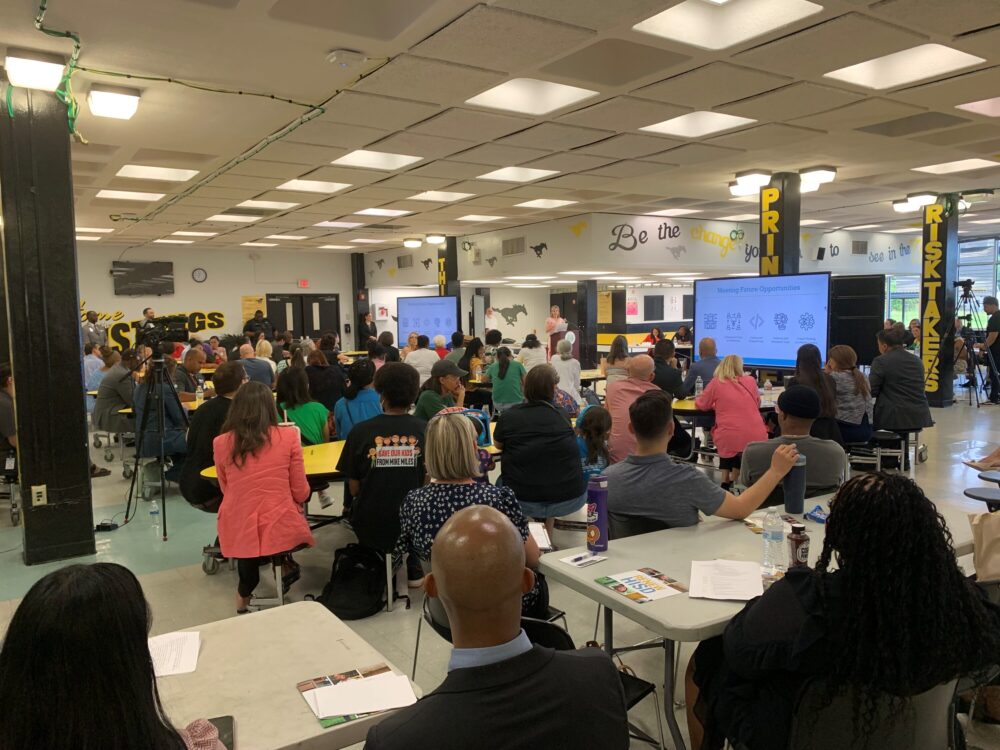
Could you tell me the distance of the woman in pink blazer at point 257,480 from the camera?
3652mm

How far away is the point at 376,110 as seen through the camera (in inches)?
205

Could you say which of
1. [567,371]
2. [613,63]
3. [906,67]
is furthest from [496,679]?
[567,371]

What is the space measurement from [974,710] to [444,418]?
2.38 meters

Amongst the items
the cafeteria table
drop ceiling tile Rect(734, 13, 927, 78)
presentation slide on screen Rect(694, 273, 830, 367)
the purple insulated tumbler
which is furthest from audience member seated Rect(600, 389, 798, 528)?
presentation slide on screen Rect(694, 273, 830, 367)

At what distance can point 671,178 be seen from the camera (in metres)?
8.25

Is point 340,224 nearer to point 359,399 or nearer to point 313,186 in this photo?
point 313,186

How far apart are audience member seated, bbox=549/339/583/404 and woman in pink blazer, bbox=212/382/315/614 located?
4485 millimetres

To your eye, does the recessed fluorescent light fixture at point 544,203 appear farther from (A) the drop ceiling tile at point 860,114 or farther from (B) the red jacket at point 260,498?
(B) the red jacket at point 260,498

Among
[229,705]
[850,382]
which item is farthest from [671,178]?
[229,705]

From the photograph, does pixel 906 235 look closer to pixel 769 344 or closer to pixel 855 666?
pixel 769 344

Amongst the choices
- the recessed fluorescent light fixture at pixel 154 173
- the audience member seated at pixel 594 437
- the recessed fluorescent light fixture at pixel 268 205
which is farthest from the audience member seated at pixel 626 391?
the recessed fluorescent light fixture at pixel 268 205

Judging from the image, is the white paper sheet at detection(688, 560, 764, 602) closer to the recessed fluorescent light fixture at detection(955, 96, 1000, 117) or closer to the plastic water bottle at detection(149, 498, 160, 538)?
the plastic water bottle at detection(149, 498, 160, 538)

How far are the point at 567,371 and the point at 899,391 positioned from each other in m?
3.24

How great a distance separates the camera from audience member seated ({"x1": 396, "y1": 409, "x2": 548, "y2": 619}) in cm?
287
